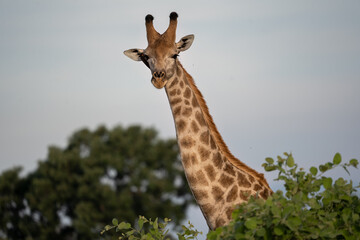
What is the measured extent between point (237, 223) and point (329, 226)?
90 centimetres

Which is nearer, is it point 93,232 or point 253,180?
point 253,180

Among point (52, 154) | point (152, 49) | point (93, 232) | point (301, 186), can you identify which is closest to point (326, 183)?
point (301, 186)

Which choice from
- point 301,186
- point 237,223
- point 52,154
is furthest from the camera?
point 52,154

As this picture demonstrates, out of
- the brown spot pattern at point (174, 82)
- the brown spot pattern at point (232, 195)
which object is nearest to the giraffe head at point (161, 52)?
the brown spot pattern at point (174, 82)

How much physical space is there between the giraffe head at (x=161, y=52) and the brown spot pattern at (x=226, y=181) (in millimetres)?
1875

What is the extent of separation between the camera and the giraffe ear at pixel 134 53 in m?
10.9

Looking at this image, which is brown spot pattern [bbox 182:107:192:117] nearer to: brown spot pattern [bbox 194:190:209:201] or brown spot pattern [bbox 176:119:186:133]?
brown spot pattern [bbox 176:119:186:133]

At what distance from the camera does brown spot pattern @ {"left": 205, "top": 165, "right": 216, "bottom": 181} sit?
32.2ft

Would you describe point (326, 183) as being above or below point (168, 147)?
below

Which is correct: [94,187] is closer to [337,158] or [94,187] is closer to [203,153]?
[203,153]

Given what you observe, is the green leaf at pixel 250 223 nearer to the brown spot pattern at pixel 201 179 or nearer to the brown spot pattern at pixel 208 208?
the brown spot pattern at pixel 208 208

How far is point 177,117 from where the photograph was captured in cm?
1016

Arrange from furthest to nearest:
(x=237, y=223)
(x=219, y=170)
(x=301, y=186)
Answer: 1. (x=219, y=170)
2. (x=301, y=186)
3. (x=237, y=223)

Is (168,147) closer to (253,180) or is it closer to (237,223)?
(253,180)
